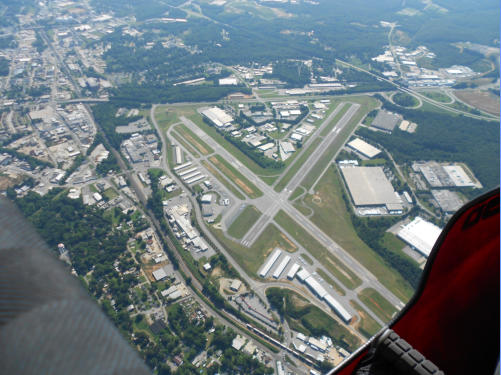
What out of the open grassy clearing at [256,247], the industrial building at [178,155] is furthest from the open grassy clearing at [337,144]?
the industrial building at [178,155]

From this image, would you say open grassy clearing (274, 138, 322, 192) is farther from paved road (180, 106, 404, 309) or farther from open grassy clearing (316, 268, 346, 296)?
open grassy clearing (316, 268, 346, 296)

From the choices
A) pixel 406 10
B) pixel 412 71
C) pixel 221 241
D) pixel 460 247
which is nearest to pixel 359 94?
pixel 412 71

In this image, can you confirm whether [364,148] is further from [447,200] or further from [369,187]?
[447,200]

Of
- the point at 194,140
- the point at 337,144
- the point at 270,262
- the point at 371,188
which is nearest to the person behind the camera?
the point at 270,262

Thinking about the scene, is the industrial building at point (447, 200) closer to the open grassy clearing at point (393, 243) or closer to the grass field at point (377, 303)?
the open grassy clearing at point (393, 243)

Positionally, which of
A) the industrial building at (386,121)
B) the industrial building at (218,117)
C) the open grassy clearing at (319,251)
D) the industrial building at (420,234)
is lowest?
Result: the open grassy clearing at (319,251)

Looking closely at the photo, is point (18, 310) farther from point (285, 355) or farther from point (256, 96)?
point (256, 96)

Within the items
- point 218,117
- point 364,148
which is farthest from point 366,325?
point 218,117
